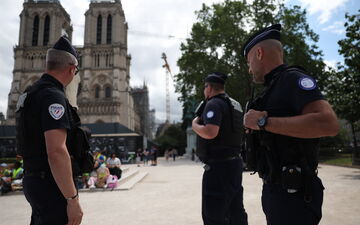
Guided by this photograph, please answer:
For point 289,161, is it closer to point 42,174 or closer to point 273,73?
point 273,73

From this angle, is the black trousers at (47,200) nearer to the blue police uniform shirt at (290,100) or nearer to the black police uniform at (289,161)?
the black police uniform at (289,161)

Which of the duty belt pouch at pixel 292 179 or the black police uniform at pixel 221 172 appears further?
the black police uniform at pixel 221 172

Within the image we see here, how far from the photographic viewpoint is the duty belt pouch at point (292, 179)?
1741mm

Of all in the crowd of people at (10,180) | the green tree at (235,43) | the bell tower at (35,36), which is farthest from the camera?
the bell tower at (35,36)

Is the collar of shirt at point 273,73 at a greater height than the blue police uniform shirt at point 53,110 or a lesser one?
greater

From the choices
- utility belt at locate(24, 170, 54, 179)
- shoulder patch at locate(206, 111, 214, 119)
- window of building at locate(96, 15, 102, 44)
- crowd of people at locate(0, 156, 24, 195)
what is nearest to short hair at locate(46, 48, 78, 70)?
utility belt at locate(24, 170, 54, 179)

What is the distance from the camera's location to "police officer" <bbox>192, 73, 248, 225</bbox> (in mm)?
2928

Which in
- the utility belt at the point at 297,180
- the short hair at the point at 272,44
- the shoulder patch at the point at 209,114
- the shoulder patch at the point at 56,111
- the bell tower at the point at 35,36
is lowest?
the utility belt at the point at 297,180

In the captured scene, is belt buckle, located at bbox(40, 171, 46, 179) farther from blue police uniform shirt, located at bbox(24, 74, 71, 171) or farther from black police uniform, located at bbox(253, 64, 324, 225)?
black police uniform, located at bbox(253, 64, 324, 225)

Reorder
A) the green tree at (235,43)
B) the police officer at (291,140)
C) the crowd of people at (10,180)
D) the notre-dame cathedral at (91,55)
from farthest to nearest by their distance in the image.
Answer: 1. the notre-dame cathedral at (91,55)
2. the green tree at (235,43)
3. the crowd of people at (10,180)
4. the police officer at (291,140)

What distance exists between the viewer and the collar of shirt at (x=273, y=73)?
201 cm

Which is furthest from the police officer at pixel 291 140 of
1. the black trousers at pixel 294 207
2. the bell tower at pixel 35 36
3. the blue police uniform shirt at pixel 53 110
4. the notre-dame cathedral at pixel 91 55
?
the bell tower at pixel 35 36

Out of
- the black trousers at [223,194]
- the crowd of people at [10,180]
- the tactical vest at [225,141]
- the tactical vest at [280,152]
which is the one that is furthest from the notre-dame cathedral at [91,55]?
the tactical vest at [280,152]

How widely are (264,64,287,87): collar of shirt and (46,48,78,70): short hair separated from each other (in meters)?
1.70
